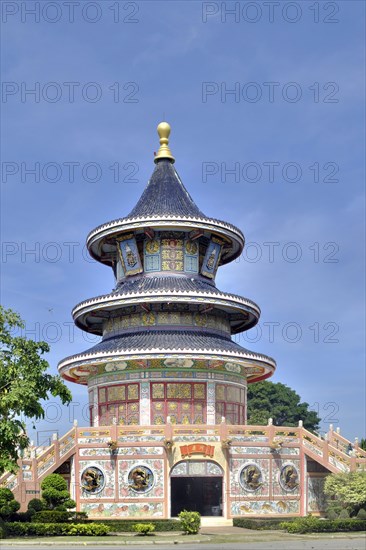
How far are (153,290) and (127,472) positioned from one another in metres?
12.0

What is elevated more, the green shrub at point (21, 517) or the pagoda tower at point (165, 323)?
the pagoda tower at point (165, 323)

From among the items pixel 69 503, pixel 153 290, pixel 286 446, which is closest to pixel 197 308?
pixel 153 290

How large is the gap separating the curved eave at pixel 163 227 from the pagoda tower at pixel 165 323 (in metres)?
0.07

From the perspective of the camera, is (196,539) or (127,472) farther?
(127,472)

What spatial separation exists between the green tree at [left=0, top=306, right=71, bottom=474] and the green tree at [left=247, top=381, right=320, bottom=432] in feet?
212

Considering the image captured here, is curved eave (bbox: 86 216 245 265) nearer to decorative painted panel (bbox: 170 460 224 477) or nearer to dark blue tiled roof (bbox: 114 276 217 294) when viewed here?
dark blue tiled roof (bbox: 114 276 217 294)

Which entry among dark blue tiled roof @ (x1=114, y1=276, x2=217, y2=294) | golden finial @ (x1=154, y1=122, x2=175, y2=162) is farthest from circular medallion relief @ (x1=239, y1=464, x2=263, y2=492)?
golden finial @ (x1=154, y1=122, x2=175, y2=162)

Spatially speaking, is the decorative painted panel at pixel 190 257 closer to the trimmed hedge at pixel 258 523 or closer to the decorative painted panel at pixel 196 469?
the decorative painted panel at pixel 196 469

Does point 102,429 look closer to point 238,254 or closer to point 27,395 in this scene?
point 27,395

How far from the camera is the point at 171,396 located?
52.2 meters

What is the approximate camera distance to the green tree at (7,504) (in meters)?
40.5

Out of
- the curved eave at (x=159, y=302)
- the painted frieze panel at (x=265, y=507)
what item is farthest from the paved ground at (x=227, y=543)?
the curved eave at (x=159, y=302)

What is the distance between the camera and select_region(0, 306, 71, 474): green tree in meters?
36.6

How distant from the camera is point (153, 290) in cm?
5331
